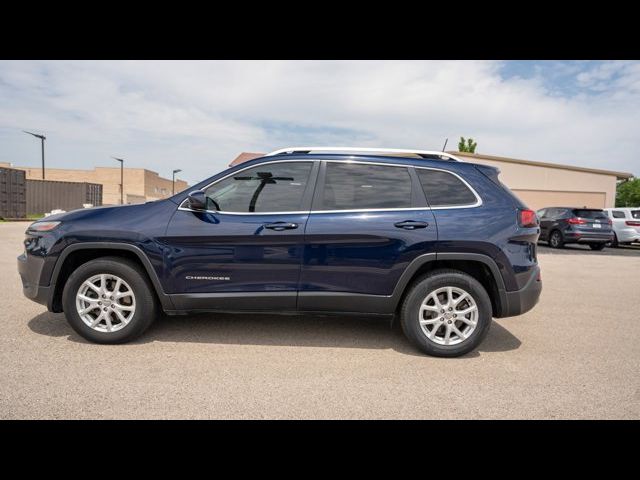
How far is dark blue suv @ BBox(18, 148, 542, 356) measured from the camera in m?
3.56

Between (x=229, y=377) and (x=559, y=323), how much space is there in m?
4.00

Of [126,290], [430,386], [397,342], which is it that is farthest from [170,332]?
[430,386]

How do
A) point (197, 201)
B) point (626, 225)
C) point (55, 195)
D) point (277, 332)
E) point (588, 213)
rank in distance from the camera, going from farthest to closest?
1. point (55, 195)
2. point (626, 225)
3. point (588, 213)
4. point (277, 332)
5. point (197, 201)

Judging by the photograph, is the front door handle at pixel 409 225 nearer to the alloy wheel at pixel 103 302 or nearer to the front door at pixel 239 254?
the front door at pixel 239 254

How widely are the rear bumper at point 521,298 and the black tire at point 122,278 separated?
327cm

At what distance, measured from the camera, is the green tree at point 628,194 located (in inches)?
2786

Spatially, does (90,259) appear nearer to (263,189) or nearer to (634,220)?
(263,189)

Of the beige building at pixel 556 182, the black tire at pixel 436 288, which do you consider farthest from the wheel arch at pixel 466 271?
the beige building at pixel 556 182

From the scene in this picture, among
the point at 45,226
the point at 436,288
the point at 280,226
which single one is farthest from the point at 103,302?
the point at 436,288

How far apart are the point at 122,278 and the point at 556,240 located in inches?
628

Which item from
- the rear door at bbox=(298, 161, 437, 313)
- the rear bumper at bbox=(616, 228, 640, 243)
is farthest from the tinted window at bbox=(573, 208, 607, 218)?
the rear door at bbox=(298, 161, 437, 313)

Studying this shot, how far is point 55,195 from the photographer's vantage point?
31.3m

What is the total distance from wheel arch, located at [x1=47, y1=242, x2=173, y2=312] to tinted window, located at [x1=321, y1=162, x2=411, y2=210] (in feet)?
5.57

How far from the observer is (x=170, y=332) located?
4082mm
